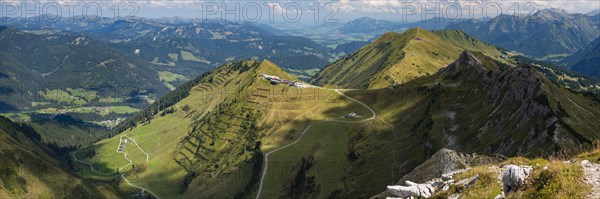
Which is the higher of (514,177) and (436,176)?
(514,177)

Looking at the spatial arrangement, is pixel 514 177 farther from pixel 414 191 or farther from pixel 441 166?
pixel 441 166

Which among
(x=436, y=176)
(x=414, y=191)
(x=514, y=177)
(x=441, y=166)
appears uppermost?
(x=514, y=177)

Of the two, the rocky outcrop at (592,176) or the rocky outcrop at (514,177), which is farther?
the rocky outcrop at (514,177)

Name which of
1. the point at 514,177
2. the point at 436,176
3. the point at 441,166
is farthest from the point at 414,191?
the point at 441,166

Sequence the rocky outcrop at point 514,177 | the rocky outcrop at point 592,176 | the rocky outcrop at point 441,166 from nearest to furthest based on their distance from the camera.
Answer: the rocky outcrop at point 592,176 → the rocky outcrop at point 514,177 → the rocky outcrop at point 441,166

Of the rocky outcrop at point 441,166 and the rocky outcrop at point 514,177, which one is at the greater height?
the rocky outcrop at point 514,177

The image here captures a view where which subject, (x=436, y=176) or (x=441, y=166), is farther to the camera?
(x=441, y=166)

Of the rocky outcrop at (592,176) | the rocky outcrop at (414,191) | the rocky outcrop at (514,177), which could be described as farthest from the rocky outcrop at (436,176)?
the rocky outcrop at (592,176)

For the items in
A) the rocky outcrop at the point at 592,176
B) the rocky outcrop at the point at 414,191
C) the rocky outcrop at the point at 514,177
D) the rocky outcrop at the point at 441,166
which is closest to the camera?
the rocky outcrop at the point at 592,176

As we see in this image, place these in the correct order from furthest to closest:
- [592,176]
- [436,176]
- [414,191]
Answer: [436,176]
[414,191]
[592,176]

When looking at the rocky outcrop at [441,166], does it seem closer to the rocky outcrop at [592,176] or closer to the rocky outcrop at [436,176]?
the rocky outcrop at [436,176]

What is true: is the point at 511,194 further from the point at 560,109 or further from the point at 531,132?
the point at 560,109
